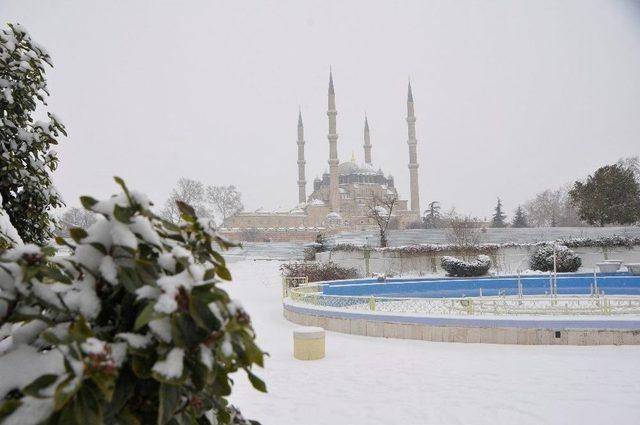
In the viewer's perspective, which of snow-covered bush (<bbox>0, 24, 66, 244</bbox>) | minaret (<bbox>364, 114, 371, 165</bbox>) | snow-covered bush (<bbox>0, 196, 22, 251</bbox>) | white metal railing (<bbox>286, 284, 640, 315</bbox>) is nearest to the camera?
snow-covered bush (<bbox>0, 196, 22, 251</bbox>)

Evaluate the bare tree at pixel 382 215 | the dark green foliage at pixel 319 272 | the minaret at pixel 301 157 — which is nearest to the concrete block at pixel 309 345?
the dark green foliage at pixel 319 272

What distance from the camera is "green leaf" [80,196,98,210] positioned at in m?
1.26

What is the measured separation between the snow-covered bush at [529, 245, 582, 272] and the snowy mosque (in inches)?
1131

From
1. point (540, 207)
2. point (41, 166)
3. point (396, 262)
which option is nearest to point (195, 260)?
point (41, 166)

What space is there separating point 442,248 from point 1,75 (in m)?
23.8

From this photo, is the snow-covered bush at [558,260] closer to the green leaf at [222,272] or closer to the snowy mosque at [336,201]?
the green leaf at [222,272]

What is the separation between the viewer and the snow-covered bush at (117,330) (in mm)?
1032

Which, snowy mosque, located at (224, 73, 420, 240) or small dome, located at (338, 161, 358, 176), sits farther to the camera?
small dome, located at (338, 161, 358, 176)

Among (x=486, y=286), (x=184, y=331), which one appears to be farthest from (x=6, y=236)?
(x=486, y=286)

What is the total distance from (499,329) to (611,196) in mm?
31079

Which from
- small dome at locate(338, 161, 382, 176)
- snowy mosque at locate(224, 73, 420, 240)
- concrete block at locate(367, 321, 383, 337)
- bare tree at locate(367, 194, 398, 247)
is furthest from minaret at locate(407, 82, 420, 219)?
concrete block at locate(367, 321, 383, 337)

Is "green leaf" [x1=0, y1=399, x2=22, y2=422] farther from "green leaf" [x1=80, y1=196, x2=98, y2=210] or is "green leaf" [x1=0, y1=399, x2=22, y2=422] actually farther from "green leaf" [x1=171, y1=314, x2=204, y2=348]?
"green leaf" [x1=80, y1=196, x2=98, y2=210]

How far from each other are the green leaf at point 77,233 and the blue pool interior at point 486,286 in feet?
48.8

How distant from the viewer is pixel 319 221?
6141 cm
